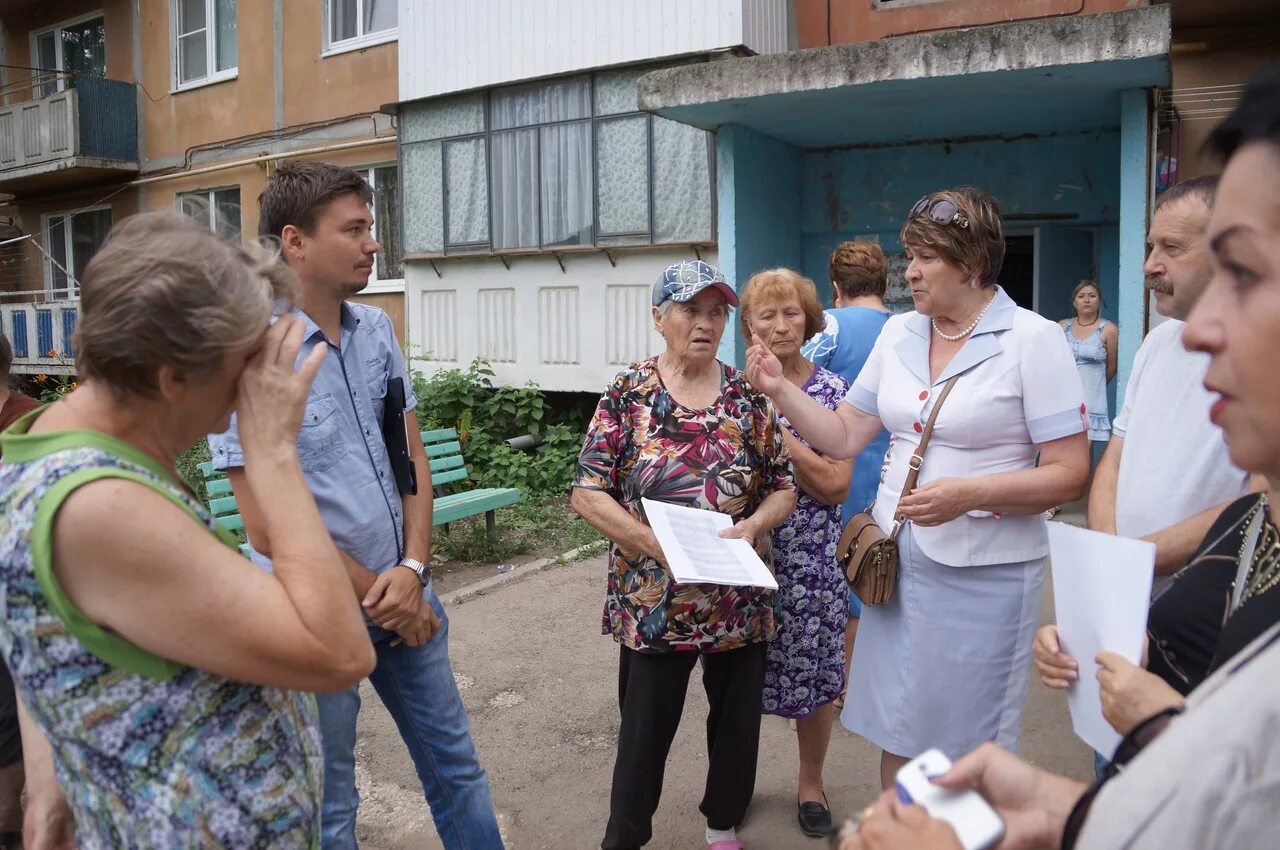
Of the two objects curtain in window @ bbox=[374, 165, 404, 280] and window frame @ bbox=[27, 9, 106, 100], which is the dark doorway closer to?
curtain in window @ bbox=[374, 165, 404, 280]

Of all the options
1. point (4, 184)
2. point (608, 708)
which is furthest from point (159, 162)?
point (608, 708)

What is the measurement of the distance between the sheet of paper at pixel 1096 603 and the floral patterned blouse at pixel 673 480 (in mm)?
1195

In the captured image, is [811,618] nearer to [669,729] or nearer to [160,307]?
[669,729]

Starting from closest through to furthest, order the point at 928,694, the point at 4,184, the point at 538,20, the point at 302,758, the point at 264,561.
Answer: the point at 302,758, the point at 264,561, the point at 928,694, the point at 538,20, the point at 4,184

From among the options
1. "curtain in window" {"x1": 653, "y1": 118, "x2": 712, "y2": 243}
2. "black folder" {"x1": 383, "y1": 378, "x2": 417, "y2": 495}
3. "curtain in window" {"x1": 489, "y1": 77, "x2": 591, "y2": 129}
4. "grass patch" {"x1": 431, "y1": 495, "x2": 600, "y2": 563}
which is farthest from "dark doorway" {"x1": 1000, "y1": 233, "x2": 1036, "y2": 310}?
"black folder" {"x1": 383, "y1": 378, "x2": 417, "y2": 495}

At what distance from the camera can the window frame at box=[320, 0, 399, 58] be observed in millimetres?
12096

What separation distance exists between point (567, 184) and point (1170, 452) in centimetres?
845

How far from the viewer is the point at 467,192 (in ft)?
35.4

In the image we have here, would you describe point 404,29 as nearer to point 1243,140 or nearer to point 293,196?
point 293,196

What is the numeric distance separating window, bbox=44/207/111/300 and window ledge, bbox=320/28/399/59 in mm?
6467

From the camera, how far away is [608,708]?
4.32m

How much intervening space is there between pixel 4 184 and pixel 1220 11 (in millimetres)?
18091

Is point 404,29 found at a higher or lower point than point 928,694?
higher

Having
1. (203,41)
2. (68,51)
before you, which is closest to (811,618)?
(203,41)
